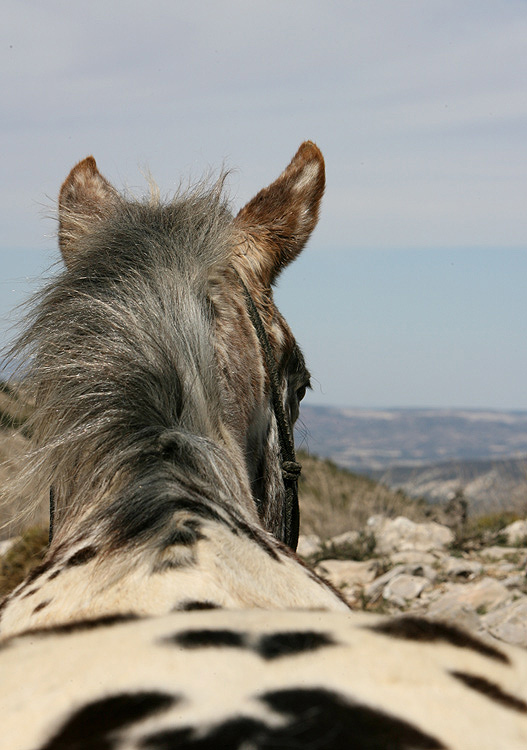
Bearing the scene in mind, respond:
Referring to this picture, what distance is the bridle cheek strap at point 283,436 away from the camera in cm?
251

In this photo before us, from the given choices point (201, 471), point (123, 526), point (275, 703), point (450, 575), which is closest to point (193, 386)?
point (201, 471)

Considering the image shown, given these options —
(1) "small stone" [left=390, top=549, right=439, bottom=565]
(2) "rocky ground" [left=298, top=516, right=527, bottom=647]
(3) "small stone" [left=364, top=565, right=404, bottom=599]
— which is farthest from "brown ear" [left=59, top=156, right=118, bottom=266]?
(1) "small stone" [left=390, top=549, right=439, bottom=565]

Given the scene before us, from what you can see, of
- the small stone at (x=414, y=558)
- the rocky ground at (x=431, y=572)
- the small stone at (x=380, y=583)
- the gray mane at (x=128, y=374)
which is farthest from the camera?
the small stone at (x=414, y=558)

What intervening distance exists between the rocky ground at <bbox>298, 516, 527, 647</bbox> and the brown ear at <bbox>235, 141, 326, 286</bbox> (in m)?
2.59

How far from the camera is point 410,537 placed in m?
8.73

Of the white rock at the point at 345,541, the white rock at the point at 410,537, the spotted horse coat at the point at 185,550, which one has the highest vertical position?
the spotted horse coat at the point at 185,550

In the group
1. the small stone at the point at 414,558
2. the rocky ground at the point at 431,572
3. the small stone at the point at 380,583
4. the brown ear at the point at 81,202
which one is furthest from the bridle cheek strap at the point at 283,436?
the small stone at the point at 414,558

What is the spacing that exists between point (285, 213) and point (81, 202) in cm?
85

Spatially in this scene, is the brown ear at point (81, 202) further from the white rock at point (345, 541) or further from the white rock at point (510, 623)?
the white rock at point (345, 541)

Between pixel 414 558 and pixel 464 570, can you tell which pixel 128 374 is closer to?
pixel 464 570

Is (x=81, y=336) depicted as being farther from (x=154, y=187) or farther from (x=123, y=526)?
(x=154, y=187)

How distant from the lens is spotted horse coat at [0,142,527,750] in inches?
39.2

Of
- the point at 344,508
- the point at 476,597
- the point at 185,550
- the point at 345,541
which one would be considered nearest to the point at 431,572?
the point at 476,597

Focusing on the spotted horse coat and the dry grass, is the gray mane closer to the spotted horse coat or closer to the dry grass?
the spotted horse coat
